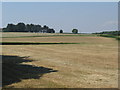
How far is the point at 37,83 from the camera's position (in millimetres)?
13391

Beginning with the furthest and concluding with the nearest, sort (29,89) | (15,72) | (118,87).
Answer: (15,72) < (118,87) < (29,89)

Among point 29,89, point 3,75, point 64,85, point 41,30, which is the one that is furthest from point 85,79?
point 41,30

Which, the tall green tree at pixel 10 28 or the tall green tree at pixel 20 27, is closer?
the tall green tree at pixel 10 28

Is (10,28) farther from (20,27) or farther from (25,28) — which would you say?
(25,28)

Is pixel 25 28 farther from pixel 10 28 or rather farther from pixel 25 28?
pixel 10 28

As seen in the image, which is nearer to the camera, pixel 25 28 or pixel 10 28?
pixel 10 28

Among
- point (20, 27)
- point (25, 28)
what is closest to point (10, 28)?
point (20, 27)

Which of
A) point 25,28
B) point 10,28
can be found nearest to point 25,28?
point 25,28

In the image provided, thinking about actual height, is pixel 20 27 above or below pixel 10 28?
above

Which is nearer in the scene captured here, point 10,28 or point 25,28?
point 10,28

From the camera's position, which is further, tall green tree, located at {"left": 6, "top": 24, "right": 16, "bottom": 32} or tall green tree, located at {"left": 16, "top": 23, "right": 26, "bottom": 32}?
tall green tree, located at {"left": 16, "top": 23, "right": 26, "bottom": 32}

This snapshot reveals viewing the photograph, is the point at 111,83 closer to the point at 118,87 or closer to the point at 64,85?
the point at 118,87

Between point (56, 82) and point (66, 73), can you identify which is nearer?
point (56, 82)

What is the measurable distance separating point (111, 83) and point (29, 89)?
5.42m
